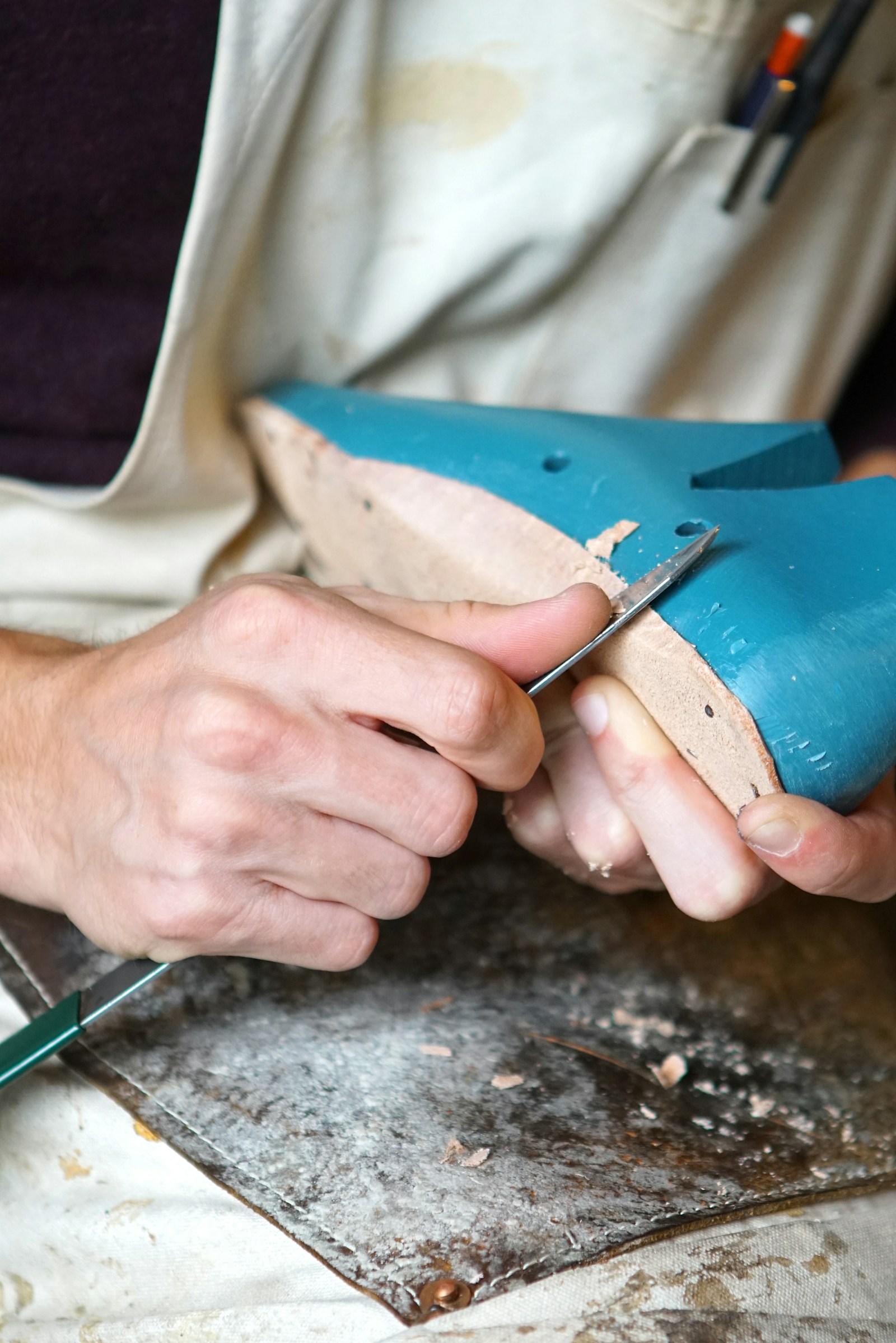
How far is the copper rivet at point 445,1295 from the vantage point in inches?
19.7

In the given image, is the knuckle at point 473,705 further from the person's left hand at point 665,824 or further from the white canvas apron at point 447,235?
the white canvas apron at point 447,235

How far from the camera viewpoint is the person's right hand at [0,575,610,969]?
20.5 inches

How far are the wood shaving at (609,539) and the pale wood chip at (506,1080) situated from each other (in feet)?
1.06

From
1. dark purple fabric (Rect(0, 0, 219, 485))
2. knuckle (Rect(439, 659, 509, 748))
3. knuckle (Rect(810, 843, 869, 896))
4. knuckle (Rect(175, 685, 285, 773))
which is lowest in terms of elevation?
knuckle (Rect(810, 843, 869, 896))

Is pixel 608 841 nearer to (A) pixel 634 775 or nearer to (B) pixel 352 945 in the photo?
(A) pixel 634 775

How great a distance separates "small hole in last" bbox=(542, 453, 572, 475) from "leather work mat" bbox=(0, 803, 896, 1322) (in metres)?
0.29

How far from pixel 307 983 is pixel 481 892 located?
150 millimetres

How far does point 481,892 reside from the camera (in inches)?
29.5

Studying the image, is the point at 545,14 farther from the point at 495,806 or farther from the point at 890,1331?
the point at 890,1331

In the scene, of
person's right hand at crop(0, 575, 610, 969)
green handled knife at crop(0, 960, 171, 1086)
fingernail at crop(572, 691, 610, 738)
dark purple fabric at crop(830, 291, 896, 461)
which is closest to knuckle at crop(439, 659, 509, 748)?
person's right hand at crop(0, 575, 610, 969)

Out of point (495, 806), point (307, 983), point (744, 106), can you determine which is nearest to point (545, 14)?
point (744, 106)

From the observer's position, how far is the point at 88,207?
69cm

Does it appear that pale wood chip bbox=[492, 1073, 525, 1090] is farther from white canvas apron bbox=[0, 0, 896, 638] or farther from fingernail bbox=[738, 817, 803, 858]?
white canvas apron bbox=[0, 0, 896, 638]

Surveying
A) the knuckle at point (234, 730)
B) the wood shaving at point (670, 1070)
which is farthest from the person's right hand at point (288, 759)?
the wood shaving at point (670, 1070)
